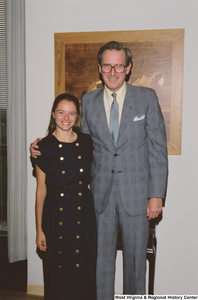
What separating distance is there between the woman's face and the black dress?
4.5 inches

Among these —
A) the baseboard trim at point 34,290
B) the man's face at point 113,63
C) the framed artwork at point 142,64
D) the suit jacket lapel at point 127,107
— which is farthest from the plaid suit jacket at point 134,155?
the baseboard trim at point 34,290

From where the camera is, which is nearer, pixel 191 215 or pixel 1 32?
pixel 191 215

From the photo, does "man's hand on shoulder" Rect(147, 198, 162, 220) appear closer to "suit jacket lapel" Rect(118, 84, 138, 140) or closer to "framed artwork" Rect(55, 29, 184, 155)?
"suit jacket lapel" Rect(118, 84, 138, 140)

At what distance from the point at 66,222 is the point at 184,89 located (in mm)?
1416

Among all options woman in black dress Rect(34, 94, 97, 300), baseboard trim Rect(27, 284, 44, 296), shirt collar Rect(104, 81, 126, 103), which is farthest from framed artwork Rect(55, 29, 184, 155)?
baseboard trim Rect(27, 284, 44, 296)

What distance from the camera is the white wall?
213cm

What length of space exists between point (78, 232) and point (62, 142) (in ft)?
1.98

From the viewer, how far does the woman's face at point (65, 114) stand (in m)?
1.72

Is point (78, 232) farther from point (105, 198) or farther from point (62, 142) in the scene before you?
point (62, 142)

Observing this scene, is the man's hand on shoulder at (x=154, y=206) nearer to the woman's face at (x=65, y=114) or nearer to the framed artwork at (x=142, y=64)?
the framed artwork at (x=142, y=64)

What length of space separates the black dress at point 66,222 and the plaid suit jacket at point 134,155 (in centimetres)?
13

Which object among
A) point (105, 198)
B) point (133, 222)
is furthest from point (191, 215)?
point (105, 198)

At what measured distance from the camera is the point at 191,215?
2238 millimetres

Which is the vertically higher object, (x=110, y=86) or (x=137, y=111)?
(x=110, y=86)
